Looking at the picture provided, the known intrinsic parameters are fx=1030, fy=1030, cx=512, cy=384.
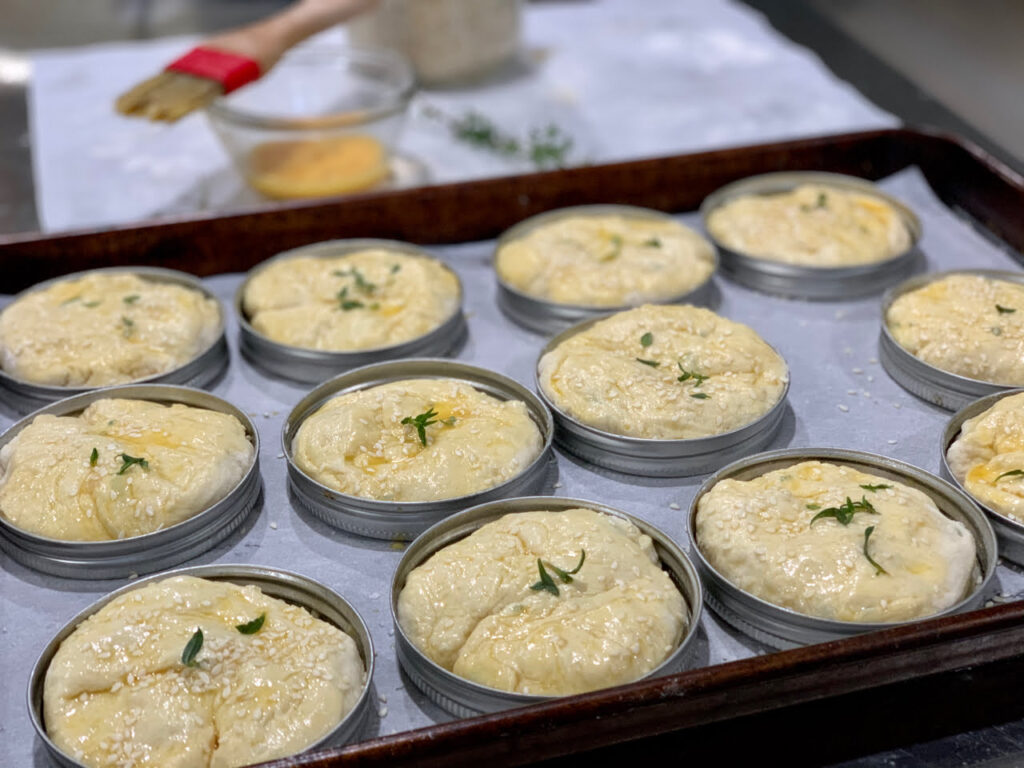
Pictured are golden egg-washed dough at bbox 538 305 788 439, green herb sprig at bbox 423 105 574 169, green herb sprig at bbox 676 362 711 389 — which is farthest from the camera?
green herb sprig at bbox 423 105 574 169

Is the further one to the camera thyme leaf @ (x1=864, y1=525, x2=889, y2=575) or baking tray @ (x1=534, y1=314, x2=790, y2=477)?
baking tray @ (x1=534, y1=314, x2=790, y2=477)

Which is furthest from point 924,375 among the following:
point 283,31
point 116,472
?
point 283,31

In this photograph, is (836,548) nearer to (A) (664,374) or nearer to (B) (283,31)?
(A) (664,374)

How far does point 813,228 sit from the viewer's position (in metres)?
3.91

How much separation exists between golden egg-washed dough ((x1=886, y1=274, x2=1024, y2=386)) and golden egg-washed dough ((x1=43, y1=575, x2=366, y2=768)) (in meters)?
2.09

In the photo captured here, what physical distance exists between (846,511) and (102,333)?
2.39m

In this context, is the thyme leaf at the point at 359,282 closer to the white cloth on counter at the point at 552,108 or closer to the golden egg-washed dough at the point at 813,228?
the white cloth on counter at the point at 552,108

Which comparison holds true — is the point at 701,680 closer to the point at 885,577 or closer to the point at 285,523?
the point at 885,577

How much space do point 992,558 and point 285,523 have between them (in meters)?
1.88

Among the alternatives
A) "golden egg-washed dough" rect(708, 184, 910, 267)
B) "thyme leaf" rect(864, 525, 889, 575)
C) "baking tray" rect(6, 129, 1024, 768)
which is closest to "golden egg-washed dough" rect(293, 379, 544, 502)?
"baking tray" rect(6, 129, 1024, 768)

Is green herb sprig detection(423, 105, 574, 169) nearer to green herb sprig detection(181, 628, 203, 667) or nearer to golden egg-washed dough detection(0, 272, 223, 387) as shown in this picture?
golden egg-washed dough detection(0, 272, 223, 387)

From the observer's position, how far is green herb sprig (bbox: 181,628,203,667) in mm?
2273

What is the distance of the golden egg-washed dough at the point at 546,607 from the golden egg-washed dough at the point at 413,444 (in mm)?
210

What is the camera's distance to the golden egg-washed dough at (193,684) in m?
2.17
